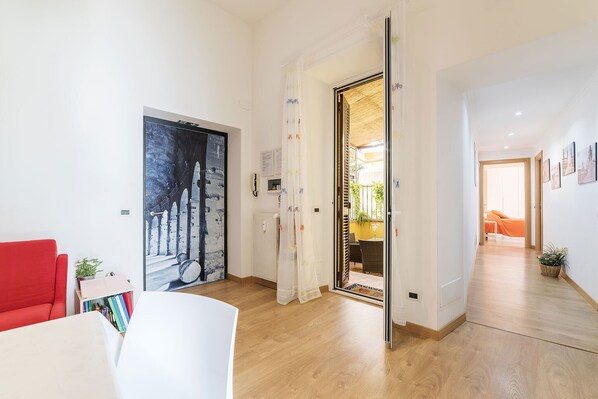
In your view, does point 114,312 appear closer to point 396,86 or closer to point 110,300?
point 110,300

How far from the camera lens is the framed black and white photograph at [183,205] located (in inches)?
126

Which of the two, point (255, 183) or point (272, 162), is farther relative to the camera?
point (255, 183)

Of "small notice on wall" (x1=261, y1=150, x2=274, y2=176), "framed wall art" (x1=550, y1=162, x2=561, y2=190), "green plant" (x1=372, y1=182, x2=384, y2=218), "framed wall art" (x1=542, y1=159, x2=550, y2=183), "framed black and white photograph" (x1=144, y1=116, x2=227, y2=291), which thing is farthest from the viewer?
"green plant" (x1=372, y1=182, x2=384, y2=218)

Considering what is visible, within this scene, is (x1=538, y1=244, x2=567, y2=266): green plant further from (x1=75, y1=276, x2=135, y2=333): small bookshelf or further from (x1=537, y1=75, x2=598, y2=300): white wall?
(x1=75, y1=276, x2=135, y2=333): small bookshelf

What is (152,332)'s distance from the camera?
91cm

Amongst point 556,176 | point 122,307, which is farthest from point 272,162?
point 556,176

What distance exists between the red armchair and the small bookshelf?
0.50ft

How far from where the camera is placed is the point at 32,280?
203cm

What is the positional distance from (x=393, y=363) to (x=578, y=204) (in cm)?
349

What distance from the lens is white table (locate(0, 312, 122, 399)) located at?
24.0 inches

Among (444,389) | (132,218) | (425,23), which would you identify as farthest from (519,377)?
(132,218)

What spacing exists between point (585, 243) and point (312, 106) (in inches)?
145

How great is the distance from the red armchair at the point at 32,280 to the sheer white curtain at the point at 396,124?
2484 millimetres

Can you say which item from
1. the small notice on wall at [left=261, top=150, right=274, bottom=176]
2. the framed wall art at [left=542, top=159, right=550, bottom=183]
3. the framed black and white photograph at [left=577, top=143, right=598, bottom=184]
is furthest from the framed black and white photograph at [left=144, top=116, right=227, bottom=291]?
the framed wall art at [left=542, top=159, right=550, bottom=183]
